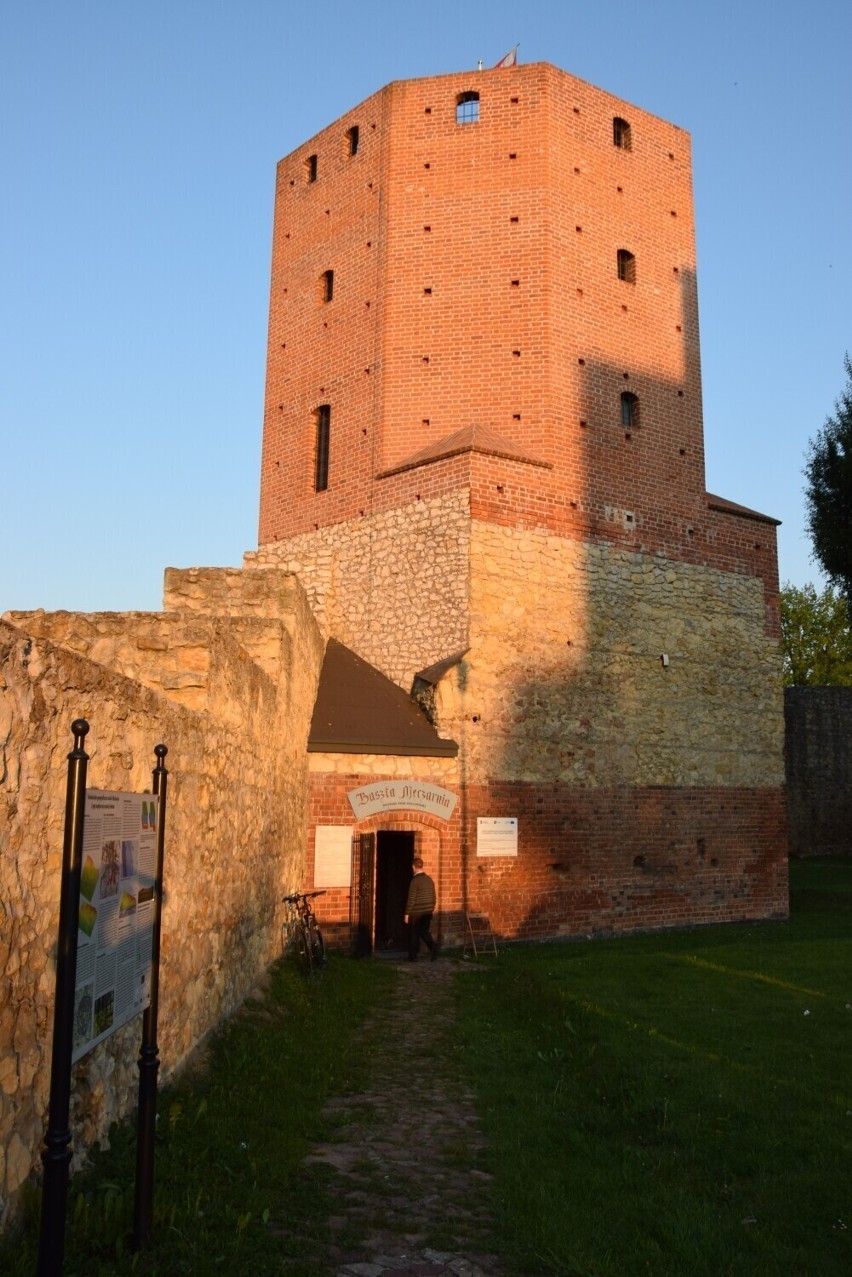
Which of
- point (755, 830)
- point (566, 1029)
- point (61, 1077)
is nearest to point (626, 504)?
point (755, 830)

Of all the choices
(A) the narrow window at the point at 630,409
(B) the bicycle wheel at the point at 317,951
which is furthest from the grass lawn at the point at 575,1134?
(A) the narrow window at the point at 630,409

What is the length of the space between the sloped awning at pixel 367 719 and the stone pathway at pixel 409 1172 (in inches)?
229

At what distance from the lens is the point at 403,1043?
8445mm

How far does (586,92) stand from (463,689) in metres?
12.1

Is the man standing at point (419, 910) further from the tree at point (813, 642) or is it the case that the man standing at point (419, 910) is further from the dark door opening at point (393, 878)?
the tree at point (813, 642)

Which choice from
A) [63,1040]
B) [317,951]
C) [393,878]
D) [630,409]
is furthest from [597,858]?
[63,1040]

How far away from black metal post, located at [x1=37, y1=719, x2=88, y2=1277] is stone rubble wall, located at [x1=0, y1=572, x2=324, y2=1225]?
0.62 m

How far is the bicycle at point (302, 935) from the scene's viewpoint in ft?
→ 37.3

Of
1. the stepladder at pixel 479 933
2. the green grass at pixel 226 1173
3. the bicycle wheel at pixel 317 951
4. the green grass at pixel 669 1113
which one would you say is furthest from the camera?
the stepladder at pixel 479 933

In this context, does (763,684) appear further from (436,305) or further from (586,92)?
(586,92)

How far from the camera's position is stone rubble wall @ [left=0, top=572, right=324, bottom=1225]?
137 inches

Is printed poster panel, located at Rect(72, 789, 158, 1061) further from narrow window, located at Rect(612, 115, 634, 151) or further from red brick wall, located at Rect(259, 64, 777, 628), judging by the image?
narrow window, located at Rect(612, 115, 634, 151)

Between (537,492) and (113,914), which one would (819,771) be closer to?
(537,492)

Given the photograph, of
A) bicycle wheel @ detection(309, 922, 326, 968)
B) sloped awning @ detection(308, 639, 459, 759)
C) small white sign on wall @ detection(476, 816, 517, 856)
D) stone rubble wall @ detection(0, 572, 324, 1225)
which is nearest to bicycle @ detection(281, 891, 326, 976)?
bicycle wheel @ detection(309, 922, 326, 968)
